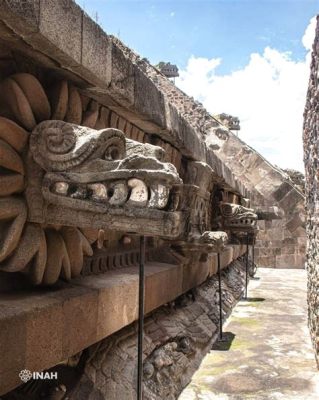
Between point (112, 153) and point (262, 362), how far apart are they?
3.39 metres

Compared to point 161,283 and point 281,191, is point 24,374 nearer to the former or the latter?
point 161,283

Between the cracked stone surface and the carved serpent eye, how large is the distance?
7.53ft

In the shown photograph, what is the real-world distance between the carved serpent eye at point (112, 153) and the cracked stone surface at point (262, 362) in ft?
7.53

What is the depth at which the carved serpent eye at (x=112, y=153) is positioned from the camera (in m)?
2.21

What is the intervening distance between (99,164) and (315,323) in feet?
13.0

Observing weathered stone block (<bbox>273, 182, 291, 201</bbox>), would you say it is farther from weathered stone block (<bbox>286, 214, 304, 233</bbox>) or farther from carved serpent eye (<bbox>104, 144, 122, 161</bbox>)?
carved serpent eye (<bbox>104, 144, 122, 161</bbox>)

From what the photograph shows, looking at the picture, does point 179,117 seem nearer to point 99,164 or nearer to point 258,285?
point 99,164

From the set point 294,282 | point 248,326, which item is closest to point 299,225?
point 294,282

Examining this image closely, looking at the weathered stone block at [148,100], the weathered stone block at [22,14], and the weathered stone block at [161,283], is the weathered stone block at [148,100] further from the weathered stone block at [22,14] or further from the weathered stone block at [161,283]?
the weathered stone block at [161,283]

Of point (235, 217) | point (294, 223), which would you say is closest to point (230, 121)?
point (294, 223)

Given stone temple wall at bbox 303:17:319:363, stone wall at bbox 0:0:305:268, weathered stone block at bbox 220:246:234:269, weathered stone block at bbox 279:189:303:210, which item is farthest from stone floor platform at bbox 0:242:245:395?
weathered stone block at bbox 279:189:303:210

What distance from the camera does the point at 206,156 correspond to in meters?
5.79

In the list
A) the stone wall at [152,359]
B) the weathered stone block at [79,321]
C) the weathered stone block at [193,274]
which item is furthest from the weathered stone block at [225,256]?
the weathered stone block at [79,321]

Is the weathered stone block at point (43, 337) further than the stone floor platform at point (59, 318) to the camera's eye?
Yes
